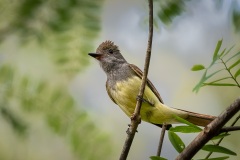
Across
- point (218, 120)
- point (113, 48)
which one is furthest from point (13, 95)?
point (113, 48)

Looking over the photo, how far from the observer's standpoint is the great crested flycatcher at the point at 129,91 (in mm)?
1350

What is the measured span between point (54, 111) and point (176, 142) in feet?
0.47

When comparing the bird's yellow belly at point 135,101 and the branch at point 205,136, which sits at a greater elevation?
the bird's yellow belly at point 135,101

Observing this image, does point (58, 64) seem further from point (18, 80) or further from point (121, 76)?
point (121, 76)

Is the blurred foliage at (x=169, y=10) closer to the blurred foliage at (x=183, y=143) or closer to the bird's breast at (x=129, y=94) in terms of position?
the blurred foliage at (x=183, y=143)

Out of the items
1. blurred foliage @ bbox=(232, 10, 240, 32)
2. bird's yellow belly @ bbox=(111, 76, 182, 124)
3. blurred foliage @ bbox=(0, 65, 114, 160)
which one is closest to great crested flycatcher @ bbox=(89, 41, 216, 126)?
bird's yellow belly @ bbox=(111, 76, 182, 124)

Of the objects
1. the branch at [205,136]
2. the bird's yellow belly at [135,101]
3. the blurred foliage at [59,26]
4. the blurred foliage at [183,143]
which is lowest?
the branch at [205,136]

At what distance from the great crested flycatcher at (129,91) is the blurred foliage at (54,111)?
706 mm

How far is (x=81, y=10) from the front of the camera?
37cm

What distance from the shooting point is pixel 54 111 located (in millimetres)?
515

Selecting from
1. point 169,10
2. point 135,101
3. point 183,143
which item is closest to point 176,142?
point 183,143

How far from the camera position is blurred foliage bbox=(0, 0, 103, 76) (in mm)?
374

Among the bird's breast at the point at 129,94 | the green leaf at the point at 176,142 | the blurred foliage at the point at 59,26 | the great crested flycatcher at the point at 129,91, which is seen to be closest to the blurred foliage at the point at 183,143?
the green leaf at the point at 176,142

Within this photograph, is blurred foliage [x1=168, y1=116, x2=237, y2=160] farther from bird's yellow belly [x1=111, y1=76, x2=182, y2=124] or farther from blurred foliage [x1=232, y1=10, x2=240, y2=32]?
bird's yellow belly [x1=111, y1=76, x2=182, y2=124]
